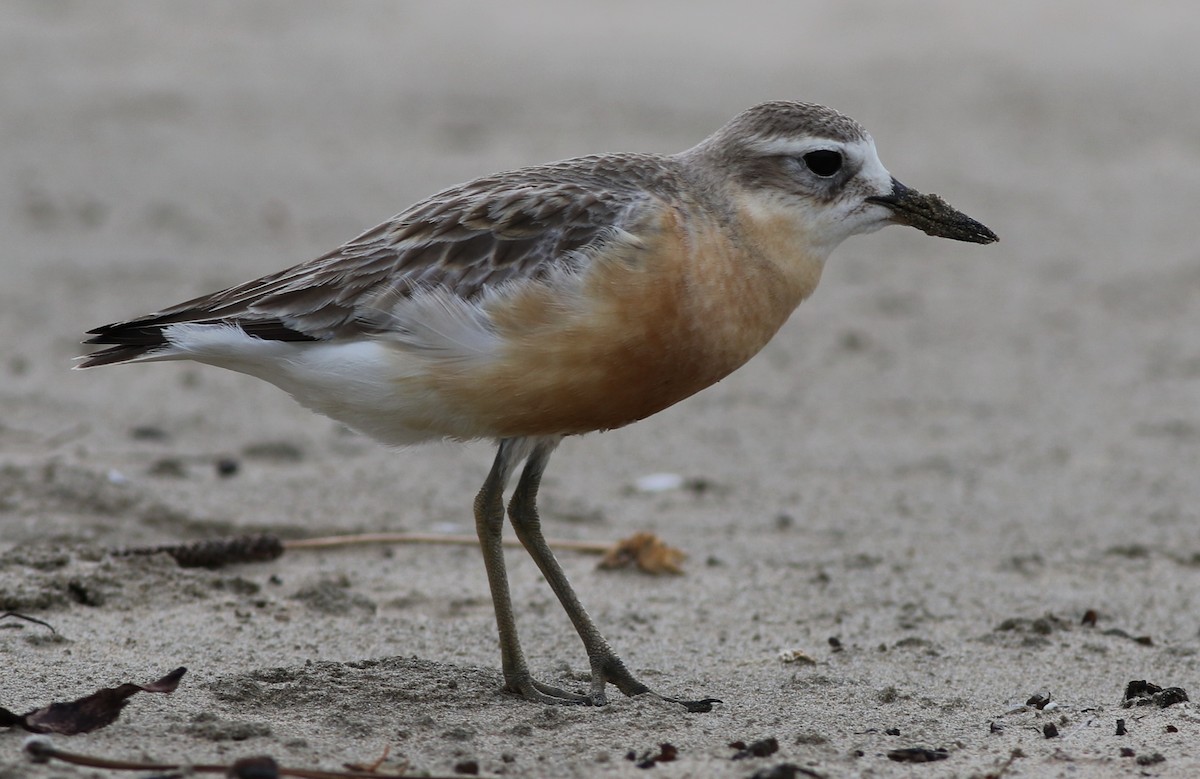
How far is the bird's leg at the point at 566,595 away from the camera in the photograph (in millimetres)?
5457

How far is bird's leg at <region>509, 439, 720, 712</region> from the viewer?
17.9 ft

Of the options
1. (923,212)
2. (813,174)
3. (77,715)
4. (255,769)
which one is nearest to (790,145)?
(813,174)

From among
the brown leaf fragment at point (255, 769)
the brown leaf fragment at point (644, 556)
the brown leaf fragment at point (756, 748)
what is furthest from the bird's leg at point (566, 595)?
the brown leaf fragment at point (255, 769)

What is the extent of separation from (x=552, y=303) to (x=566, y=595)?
1.19 m

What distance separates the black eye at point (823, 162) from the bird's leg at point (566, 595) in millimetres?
1414

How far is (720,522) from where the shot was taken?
7.93 m

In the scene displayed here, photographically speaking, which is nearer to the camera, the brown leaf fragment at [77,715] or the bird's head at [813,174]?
the brown leaf fragment at [77,715]

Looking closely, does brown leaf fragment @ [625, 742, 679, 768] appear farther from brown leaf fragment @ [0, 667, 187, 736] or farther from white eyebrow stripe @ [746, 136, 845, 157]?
white eyebrow stripe @ [746, 136, 845, 157]

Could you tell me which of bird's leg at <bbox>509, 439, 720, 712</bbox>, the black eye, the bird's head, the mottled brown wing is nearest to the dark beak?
the bird's head

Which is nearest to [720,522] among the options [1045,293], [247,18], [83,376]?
[83,376]

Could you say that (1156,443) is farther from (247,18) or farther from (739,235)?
(247,18)

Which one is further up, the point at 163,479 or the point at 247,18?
the point at 247,18

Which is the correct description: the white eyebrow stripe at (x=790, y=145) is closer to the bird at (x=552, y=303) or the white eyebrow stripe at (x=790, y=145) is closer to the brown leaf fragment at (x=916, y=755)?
the bird at (x=552, y=303)

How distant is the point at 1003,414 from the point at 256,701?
6.40m
